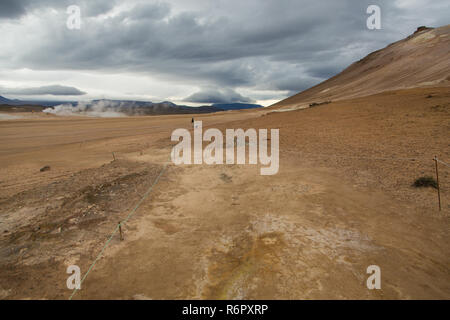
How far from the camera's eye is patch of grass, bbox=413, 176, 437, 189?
665 centimetres

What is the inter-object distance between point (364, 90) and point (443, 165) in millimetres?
37263

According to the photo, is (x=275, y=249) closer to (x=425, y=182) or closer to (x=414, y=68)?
(x=425, y=182)

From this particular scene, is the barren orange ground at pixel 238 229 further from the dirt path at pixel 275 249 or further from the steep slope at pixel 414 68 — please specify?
the steep slope at pixel 414 68

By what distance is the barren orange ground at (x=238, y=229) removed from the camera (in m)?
3.67

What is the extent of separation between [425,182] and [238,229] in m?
5.13

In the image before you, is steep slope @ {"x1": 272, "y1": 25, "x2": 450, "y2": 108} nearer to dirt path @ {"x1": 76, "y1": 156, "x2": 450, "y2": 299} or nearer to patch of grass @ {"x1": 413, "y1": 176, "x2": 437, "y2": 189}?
patch of grass @ {"x1": 413, "y1": 176, "x2": 437, "y2": 189}

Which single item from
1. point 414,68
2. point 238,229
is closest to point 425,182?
point 238,229

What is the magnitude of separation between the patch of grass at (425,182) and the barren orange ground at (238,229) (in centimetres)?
19

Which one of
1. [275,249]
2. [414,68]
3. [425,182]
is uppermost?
[414,68]

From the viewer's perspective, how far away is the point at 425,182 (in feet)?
22.1

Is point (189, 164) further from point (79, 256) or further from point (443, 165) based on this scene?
point (443, 165)

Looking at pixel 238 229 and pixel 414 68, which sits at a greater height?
pixel 414 68
